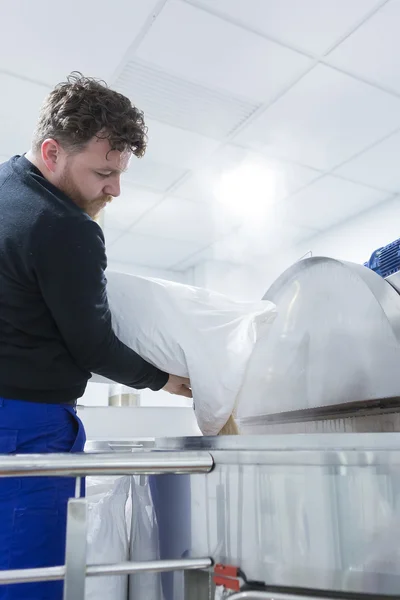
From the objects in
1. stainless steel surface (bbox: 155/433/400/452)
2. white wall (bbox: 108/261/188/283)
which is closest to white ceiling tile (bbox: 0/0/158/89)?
stainless steel surface (bbox: 155/433/400/452)

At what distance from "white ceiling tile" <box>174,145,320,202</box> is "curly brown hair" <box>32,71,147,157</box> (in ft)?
5.72

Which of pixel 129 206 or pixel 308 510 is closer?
pixel 308 510

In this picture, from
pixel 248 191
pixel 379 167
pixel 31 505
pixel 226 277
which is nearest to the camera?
pixel 31 505

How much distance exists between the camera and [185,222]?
3541 millimetres

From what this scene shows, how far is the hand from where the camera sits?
1.07 meters

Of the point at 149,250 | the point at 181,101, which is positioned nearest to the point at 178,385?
the point at 181,101

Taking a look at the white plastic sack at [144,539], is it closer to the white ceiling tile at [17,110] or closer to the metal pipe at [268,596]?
the metal pipe at [268,596]

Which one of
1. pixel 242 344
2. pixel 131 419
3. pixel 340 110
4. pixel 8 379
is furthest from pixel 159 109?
pixel 8 379

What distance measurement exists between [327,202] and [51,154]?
2.59 meters

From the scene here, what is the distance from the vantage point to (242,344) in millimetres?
1041

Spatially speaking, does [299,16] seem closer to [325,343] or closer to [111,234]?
[325,343]

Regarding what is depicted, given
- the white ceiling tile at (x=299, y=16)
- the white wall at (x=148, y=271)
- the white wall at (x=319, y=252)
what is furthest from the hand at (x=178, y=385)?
the white wall at (x=148, y=271)

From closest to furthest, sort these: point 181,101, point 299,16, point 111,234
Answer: point 299,16
point 181,101
point 111,234

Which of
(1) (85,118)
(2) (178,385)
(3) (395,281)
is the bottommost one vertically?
(2) (178,385)
